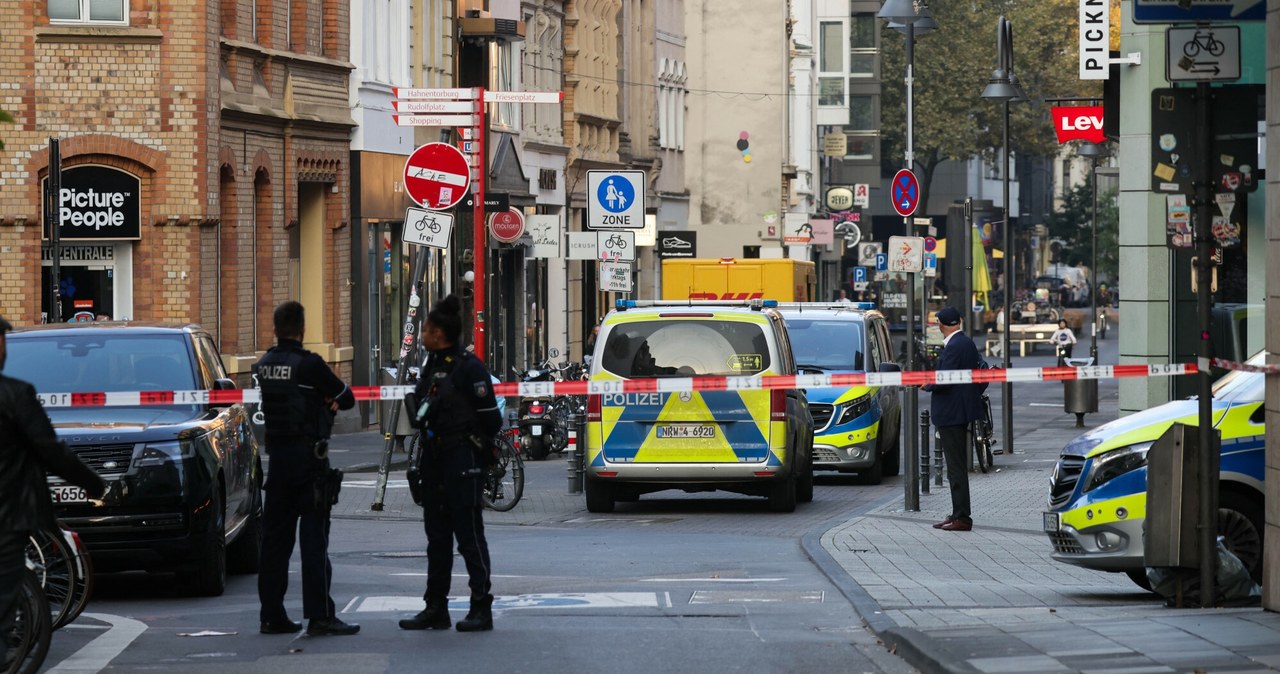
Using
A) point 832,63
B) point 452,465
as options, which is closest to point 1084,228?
point 832,63

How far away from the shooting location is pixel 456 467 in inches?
484

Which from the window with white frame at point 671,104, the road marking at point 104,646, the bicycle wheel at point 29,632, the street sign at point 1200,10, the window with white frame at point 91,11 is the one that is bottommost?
the road marking at point 104,646

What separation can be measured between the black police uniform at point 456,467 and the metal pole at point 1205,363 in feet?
12.0

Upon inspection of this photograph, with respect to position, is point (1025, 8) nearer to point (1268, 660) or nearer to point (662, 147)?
point (662, 147)

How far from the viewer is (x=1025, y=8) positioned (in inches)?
3784

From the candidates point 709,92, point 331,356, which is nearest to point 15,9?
point 331,356

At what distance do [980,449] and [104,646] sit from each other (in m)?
17.4

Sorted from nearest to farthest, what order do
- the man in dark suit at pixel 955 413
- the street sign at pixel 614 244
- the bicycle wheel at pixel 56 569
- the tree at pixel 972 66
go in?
the bicycle wheel at pixel 56 569
the man in dark suit at pixel 955 413
the street sign at pixel 614 244
the tree at pixel 972 66

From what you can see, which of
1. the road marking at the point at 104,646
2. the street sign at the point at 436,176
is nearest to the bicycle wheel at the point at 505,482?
the street sign at the point at 436,176

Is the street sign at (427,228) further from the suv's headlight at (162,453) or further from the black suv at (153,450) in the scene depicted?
the suv's headlight at (162,453)

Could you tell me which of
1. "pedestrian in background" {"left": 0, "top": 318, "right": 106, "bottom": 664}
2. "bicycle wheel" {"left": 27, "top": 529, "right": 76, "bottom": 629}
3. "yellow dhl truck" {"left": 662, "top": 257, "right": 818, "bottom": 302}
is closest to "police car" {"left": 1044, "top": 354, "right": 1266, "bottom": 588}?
"bicycle wheel" {"left": 27, "top": 529, "right": 76, "bottom": 629}

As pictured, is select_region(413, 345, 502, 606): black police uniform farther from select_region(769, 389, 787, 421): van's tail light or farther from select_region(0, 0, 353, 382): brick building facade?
select_region(0, 0, 353, 382): brick building facade

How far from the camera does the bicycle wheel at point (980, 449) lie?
2786 cm

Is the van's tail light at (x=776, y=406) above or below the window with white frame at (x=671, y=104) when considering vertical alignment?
below
